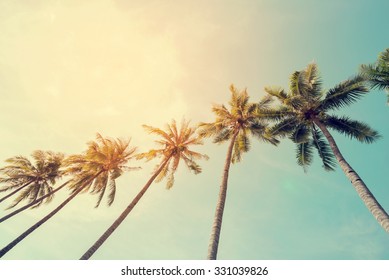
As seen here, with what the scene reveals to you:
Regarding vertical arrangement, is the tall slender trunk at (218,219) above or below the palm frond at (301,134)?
below

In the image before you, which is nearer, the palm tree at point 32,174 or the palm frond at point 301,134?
the palm frond at point 301,134

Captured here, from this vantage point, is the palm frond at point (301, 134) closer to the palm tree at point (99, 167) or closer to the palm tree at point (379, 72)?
the palm tree at point (379, 72)

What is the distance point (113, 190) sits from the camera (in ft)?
71.6

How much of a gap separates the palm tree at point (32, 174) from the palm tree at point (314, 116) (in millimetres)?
19906

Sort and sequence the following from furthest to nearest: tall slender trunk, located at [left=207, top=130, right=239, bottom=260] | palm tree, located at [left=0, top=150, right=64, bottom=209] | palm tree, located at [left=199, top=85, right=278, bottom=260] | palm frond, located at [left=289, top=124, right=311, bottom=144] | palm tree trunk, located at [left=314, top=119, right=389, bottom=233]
A: palm tree, located at [left=0, top=150, right=64, bottom=209] < palm tree, located at [left=199, top=85, right=278, bottom=260] < palm frond, located at [left=289, top=124, right=311, bottom=144] < tall slender trunk, located at [left=207, top=130, right=239, bottom=260] < palm tree trunk, located at [left=314, top=119, right=389, bottom=233]

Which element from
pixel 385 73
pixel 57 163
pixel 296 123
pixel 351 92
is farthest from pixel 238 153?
pixel 57 163

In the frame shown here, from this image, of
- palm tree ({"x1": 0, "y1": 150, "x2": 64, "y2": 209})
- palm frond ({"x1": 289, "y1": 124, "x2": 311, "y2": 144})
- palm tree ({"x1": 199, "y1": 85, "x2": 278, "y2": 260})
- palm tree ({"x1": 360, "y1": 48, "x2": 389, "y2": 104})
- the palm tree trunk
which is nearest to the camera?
the palm tree trunk

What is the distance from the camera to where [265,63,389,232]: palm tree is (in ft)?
49.2

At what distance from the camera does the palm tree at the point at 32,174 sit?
24062 mm

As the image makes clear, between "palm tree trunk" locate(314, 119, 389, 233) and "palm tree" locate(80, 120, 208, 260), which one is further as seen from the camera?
"palm tree" locate(80, 120, 208, 260)

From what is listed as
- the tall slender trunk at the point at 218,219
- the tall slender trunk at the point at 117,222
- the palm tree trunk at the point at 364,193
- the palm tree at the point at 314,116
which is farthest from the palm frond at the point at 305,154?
the tall slender trunk at the point at 117,222

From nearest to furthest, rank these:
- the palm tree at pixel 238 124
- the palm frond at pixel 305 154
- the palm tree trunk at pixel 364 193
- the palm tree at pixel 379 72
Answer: the palm tree trunk at pixel 364 193
the palm tree at pixel 379 72
the palm frond at pixel 305 154
the palm tree at pixel 238 124

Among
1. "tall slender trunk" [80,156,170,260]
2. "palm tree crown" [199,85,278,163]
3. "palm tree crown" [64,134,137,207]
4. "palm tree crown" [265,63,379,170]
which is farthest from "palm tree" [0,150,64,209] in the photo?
"palm tree crown" [265,63,379,170]

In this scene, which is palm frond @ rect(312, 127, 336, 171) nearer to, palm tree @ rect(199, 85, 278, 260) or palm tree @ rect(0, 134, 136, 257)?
palm tree @ rect(199, 85, 278, 260)
